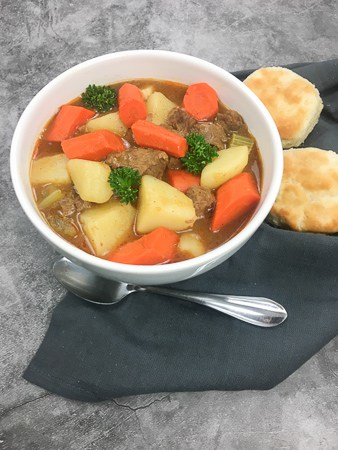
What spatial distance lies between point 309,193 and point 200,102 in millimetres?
617

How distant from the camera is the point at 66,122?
2201 millimetres

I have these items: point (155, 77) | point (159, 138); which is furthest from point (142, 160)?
point (155, 77)

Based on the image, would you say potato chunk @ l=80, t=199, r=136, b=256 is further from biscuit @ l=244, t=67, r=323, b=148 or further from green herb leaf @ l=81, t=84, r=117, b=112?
biscuit @ l=244, t=67, r=323, b=148

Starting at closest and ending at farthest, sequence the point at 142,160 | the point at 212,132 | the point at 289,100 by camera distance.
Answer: the point at 142,160
the point at 212,132
the point at 289,100

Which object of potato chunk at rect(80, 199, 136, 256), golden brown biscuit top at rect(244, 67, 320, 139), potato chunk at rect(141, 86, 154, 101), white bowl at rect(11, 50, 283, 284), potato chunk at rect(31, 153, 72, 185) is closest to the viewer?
white bowl at rect(11, 50, 283, 284)

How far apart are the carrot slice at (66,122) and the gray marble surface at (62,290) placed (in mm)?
579

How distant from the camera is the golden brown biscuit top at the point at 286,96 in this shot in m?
2.52

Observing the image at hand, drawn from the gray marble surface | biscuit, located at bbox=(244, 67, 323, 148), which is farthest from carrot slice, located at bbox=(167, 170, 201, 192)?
the gray marble surface

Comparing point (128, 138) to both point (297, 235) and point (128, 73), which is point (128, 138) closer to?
point (128, 73)

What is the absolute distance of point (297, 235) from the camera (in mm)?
2305

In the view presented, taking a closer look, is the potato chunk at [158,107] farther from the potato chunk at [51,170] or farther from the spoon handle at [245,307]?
the spoon handle at [245,307]

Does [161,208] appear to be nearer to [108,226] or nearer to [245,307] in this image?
[108,226]

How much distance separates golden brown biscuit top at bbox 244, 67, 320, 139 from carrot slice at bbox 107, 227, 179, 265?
0.89 m

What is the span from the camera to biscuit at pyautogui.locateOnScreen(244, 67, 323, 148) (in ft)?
8.26
